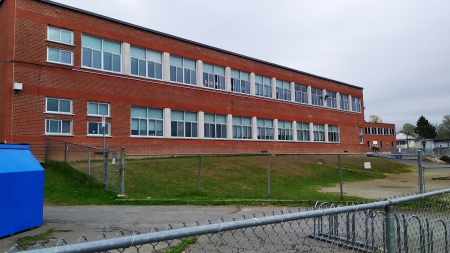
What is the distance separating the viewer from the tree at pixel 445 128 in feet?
348

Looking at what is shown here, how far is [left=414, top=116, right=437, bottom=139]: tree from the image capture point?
107m

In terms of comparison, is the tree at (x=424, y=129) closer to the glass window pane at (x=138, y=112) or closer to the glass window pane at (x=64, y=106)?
the glass window pane at (x=138, y=112)

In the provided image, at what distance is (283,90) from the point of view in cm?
4219

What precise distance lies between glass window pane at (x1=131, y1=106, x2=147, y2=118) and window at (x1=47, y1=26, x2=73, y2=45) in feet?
21.5

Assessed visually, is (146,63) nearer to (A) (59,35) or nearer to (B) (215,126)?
(A) (59,35)

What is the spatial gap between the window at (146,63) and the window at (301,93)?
2074 cm

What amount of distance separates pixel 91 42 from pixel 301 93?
90.8 ft

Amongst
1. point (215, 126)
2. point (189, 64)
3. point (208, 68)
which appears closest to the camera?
point (189, 64)

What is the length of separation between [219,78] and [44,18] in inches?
651

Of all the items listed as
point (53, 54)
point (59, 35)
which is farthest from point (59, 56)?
point (59, 35)

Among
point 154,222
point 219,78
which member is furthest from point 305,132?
point 154,222

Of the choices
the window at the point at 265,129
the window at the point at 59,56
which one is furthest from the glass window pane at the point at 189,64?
the window at the point at 265,129

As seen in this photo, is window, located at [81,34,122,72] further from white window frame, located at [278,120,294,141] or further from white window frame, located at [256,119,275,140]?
white window frame, located at [278,120,294,141]

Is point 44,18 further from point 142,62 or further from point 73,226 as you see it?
point 73,226
